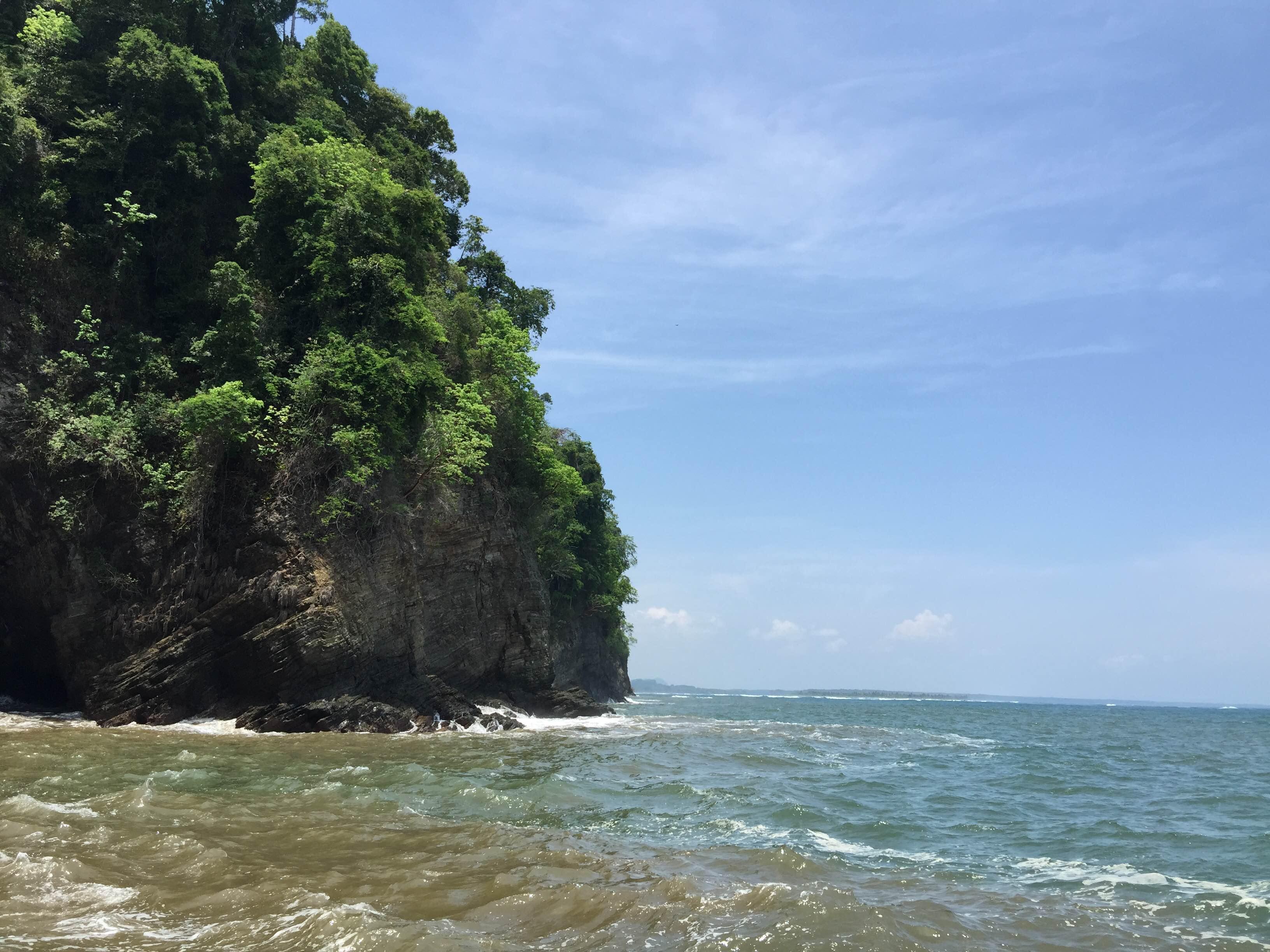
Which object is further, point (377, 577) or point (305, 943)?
point (377, 577)

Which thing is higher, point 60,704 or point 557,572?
point 557,572

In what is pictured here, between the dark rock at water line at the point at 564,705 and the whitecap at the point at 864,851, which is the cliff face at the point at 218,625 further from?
the whitecap at the point at 864,851

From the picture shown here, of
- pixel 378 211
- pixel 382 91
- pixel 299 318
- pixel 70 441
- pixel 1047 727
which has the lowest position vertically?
pixel 1047 727

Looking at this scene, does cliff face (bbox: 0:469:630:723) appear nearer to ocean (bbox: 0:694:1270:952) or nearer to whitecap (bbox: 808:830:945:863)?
ocean (bbox: 0:694:1270:952)

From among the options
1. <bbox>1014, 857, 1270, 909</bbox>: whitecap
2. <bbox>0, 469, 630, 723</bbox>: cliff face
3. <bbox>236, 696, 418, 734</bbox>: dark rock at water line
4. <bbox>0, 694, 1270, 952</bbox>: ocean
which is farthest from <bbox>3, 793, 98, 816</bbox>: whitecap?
<bbox>1014, 857, 1270, 909</bbox>: whitecap

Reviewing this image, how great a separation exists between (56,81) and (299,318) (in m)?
8.73

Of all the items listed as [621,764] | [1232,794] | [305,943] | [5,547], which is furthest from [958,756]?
[5,547]

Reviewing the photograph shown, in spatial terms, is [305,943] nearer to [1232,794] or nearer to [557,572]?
[1232,794]

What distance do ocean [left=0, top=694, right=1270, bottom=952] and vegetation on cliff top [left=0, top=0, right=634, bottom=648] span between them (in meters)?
5.89

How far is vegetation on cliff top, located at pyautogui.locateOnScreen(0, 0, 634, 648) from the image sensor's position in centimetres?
1958

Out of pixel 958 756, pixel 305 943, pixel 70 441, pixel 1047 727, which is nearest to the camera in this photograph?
pixel 305 943

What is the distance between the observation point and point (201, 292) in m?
22.4

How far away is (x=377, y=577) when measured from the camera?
850 inches

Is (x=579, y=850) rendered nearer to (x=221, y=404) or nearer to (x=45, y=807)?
(x=45, y=807)
